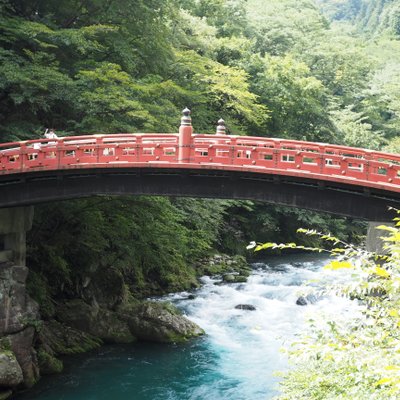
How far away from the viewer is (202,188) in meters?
19.0

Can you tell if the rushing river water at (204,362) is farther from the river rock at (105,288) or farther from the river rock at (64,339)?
the river rock at (105,288)

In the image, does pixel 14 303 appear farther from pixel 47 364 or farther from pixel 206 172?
pixel 206 172

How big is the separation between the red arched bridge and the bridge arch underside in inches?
1.1

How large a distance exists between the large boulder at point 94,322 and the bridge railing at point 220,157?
278 inches

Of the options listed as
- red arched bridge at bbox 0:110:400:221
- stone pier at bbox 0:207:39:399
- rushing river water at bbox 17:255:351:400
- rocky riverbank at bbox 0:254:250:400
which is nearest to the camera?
red arched bridge at bbox 0:110:400:221

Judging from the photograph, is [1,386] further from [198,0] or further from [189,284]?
[198,0]

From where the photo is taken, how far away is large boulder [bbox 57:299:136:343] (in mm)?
23812

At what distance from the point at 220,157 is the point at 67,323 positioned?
10.8 m

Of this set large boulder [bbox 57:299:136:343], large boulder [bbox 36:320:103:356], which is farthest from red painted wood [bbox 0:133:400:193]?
large boulder [bbox 57:299:136:343]

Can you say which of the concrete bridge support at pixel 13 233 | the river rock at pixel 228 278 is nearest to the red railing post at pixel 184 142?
the concrete bridge support at pixel 13 233

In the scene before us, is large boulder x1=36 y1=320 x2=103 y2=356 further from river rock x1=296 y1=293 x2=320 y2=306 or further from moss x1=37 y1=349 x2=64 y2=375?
river rock x1=296 y1=293 x2=320 y2=306

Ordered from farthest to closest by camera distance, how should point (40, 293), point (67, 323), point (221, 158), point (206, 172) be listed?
1. point (67, 323)
2. point (40, 293)
3. point (206, 172)
4. point (221, 158)

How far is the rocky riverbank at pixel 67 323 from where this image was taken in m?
19.7

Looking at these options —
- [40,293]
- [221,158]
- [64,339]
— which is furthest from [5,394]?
[221,158]
